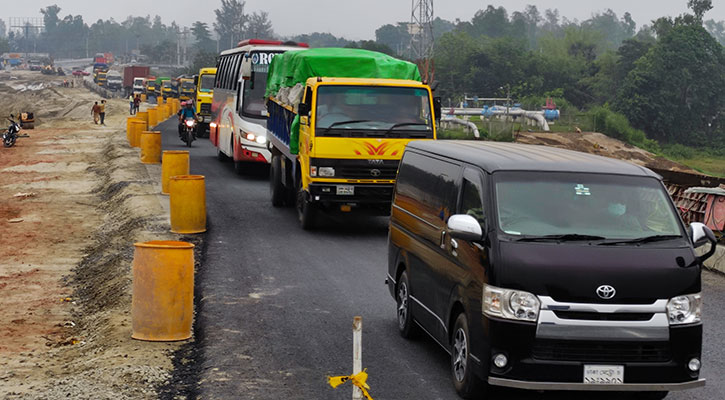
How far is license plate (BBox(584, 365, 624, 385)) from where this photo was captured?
24.1 feet

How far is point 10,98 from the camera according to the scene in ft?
412

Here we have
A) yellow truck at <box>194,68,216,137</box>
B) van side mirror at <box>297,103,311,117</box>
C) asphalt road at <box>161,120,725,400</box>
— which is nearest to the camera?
asphalt road at <box>161,120,725,400</box>

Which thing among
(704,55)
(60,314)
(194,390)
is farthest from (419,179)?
(704,55)

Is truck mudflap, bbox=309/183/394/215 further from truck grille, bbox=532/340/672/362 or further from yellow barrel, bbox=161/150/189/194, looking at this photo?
truck grille, bbox=532/340/672/362

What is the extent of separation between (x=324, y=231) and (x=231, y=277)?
483 centimetres

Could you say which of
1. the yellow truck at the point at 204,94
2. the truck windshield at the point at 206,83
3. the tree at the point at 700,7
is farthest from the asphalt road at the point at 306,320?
the tree at the point at 700,7

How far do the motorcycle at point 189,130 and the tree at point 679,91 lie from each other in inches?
2174

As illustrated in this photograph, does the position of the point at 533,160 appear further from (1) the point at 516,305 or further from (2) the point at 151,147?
(2) the point at 151,147

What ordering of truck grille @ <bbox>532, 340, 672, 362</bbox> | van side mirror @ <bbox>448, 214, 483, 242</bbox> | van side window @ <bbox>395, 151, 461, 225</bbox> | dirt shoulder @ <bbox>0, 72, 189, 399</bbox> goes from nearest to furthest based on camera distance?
truck grille @ <bbox>532, 340, 672, 362</bbox> → van side mirror @ <bbox>448, 214, 483, 242</bbox> → van side window @ <bbox>395, 151, 461, 225</bbox> → dirt shoulder @ <bbox>0, 72, 189, 399</bbox>

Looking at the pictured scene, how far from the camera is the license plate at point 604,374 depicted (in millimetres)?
7332

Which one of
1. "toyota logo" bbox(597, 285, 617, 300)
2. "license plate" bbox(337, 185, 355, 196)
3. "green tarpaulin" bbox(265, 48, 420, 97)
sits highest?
"green tarpaulin" bbox(265, 48, 420, 97)

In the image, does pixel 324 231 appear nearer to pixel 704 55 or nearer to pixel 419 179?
pixel 419 179

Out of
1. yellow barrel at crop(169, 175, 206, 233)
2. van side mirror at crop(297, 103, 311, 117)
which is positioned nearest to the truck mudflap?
van side mirror at crop(297, 103, 311, 117)

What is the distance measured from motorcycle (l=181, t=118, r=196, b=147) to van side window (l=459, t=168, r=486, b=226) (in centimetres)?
3061
